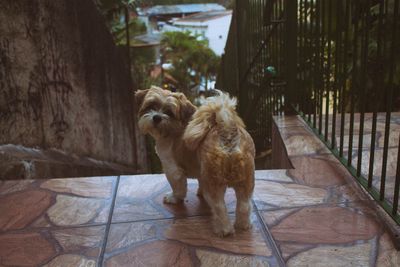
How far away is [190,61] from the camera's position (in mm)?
25812

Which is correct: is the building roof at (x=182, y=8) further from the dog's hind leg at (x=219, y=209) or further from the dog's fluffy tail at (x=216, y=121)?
the dog's hind leg at (x=219, y=209)

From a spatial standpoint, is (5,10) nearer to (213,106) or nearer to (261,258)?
(213,106)

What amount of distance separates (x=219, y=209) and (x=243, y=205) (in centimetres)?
15

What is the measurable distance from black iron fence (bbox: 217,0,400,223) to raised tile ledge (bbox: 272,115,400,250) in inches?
3.4

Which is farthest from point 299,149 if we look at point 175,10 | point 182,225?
point 175,10

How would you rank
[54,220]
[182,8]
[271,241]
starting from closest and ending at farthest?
1. [271,241]
2. [54,220]
3. [182,8]

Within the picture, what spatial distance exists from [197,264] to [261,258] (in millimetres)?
350

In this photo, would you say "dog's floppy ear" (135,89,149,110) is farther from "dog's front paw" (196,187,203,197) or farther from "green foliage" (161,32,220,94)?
"green foliage" (161,32,220,94)

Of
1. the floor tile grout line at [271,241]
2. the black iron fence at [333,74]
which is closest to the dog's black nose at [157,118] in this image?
the floor tile grout line at [271,241]

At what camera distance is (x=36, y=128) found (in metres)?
4.11

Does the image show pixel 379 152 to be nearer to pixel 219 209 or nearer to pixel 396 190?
pixel 396 190

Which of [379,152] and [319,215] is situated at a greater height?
[379,152]

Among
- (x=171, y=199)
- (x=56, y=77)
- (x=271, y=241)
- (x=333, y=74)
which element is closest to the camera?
(x=271, y=241)

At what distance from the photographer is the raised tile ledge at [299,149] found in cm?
289
